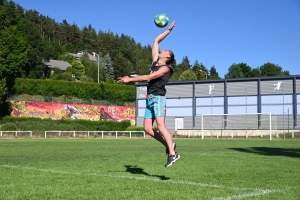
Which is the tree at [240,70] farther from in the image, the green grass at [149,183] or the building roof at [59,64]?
the green grass at [149,183]

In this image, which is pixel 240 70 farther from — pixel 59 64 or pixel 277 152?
pixel 277 152

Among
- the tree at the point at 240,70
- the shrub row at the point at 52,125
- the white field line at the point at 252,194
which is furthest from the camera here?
the tree at the point at 240,70

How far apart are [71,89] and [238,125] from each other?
1468 inches

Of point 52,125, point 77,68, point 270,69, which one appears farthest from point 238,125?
point 270,69

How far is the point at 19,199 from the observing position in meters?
A: 5.74

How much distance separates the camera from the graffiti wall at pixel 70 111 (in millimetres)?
64938

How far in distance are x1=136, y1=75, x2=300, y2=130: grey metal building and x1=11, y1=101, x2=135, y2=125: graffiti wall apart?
931 centimetres

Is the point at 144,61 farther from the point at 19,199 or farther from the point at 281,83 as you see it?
the point at 19,199

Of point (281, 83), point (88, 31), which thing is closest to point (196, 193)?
point (281, 83)

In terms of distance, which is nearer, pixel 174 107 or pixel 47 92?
pixel 174 107

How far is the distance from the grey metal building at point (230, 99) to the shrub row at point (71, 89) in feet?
46.2

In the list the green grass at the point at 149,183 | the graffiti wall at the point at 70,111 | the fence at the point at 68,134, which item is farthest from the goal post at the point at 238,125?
the green grass at the point at 149,183

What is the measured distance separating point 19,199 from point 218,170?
5.08m

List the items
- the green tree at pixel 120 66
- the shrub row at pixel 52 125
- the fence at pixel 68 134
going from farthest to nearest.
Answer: the green tree at pixel 120 66
the shrub row at pixel 52 125
the fence at pixel 68 134
